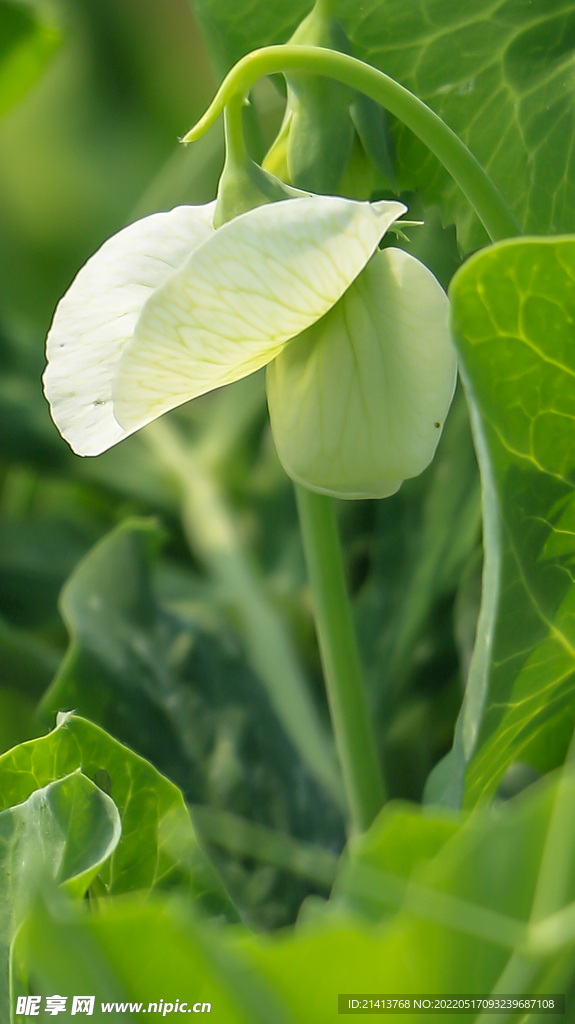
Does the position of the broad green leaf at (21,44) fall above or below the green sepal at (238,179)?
above

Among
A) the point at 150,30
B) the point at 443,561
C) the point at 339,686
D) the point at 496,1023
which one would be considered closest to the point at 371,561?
the point at 443,561

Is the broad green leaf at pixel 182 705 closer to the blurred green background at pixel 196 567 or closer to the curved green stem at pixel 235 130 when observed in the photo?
the blurred green background at pixel 196 567

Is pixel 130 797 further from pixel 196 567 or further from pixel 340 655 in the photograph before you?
pixel 196 567

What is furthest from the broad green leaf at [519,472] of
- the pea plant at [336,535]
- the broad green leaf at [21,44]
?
the broad green leaf at [21,44]

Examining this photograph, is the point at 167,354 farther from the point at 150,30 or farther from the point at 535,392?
the point at 150,30

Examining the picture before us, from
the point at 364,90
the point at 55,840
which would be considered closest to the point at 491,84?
the point at 364,90

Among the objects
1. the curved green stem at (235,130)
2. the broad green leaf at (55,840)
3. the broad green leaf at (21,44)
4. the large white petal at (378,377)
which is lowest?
the broad green leaf at (55,840)
